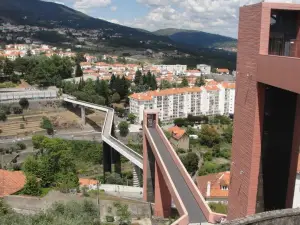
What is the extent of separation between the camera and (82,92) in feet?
133

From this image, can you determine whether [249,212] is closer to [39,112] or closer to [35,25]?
[39,112]

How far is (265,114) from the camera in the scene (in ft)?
20.3

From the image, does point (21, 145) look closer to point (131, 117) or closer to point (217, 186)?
point (131, 117)

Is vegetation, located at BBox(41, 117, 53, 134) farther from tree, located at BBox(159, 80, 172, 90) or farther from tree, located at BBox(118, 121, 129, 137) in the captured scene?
tree, located at BBox(159, 80, 172, 90)

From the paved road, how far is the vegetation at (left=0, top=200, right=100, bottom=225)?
373cm

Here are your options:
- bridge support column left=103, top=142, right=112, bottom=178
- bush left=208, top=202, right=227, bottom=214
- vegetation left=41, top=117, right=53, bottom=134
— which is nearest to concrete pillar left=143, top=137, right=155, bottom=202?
bush left=208, top=202, right=227, bottom=214

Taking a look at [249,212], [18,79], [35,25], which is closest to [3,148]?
[18,79]

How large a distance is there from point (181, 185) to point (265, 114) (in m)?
8.00

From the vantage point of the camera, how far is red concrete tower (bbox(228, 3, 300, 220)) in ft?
19.4

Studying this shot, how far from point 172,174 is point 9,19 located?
143166mm

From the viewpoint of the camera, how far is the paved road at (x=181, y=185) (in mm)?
10994

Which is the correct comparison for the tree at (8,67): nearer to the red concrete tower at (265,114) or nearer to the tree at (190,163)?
the tree at (190,163)

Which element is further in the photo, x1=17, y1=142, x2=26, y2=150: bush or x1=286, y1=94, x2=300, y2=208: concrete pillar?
x1=17, y1=142, x2=26, y2=150: bush

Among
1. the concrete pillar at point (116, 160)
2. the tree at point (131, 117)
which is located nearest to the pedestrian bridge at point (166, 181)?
the concrete pillar at point (116, 160)
